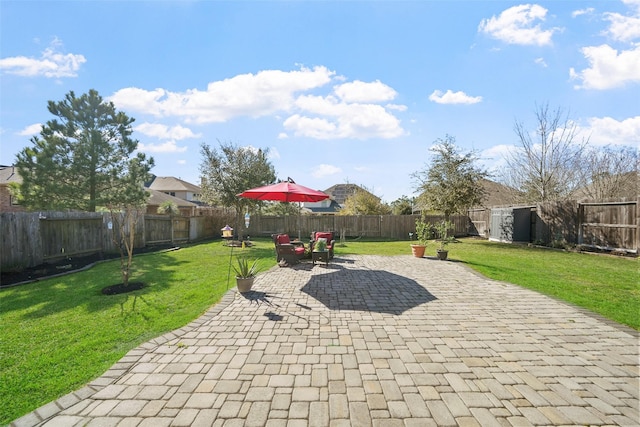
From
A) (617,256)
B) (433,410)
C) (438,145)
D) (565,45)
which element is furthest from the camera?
A: (438,145)

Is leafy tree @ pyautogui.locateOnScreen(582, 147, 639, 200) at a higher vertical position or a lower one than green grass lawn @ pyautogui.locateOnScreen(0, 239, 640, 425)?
higher

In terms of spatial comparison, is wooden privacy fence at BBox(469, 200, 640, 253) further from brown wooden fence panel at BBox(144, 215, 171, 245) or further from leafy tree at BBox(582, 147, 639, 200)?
brown wooden fence panel at BBox(144, 215, 171, 245)

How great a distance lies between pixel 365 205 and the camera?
76.3 feet

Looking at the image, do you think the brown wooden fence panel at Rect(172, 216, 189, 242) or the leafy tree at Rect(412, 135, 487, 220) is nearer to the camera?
the brown wooden fence panel at Rect(172, 216, 189, 242)

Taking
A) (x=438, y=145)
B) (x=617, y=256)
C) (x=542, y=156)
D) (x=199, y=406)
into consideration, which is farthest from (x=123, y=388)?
(x=542, y=156)

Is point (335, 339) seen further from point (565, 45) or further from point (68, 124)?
point (68, 124)

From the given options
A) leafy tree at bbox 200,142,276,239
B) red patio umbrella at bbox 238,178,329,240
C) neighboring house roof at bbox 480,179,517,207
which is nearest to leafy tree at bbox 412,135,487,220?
neighboring house roof at bbox 480,179,517,207

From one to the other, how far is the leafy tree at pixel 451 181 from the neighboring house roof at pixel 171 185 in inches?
→ 1248

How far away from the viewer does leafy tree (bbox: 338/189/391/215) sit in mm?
23250

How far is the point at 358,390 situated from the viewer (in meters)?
2.63

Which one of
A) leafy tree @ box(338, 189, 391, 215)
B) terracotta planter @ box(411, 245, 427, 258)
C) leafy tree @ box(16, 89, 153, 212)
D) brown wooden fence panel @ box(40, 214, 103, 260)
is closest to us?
brown wooden fence panel @ box(40, 214, 103, 260)

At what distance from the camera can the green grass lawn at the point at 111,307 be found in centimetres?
297

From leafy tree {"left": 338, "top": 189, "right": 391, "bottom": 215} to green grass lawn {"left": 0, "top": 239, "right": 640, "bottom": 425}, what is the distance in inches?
542

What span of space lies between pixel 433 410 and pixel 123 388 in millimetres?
2765
